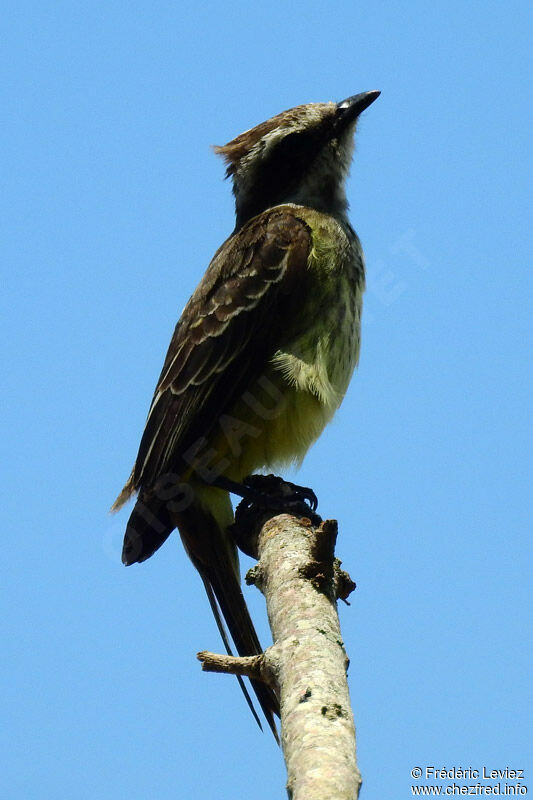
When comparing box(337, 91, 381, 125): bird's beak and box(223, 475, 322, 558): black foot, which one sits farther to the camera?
box(337, 91, 381, 125): bird's beak

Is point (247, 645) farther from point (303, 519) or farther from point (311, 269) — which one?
point (311, 269)

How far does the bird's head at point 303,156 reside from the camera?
324 inches

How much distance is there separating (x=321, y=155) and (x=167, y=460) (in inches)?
118

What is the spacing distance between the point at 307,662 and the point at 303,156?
532 centimetres

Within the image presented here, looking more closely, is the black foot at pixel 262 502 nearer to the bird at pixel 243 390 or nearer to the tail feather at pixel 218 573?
the bird at pixel 243 390

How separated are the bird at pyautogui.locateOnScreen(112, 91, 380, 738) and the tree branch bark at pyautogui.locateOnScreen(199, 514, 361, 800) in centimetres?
139

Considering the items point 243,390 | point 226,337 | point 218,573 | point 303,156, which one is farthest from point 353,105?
point 218,573

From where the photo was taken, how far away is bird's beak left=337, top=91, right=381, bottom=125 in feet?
27.5

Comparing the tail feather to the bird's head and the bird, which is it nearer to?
the bird

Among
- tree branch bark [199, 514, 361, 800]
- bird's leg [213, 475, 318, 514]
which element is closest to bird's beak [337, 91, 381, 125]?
bird's leg [213, 475, 318, 514]

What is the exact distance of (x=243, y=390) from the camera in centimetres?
702

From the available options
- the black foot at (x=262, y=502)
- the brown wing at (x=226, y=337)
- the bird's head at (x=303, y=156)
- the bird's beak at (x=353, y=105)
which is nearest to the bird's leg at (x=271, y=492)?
the black foot at (x=262, y=502)

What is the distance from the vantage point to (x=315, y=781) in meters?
3.02

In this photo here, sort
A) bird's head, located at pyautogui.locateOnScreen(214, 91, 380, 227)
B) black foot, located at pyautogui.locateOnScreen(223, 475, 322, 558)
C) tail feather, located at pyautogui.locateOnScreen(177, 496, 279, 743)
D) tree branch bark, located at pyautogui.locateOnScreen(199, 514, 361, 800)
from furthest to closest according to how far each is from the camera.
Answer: bird's head, located at pyautogui.locateOnScreen(214, 91, 380, 227), tail feather, located at pyautogui.locateOnScreen(177, 496, 279, 743), black foot, located at pyautogui.locateOnScreen(223, 475, 322, 558), tree branch bark, located at pyautogui.locateOnScreen(199, 514, 361, 800)
